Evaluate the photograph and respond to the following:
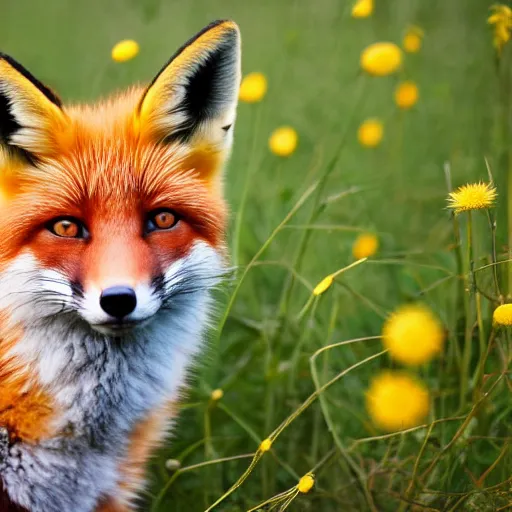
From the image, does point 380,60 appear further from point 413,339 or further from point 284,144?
point 413,339

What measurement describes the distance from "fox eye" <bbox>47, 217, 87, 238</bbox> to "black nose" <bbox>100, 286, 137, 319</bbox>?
23 centimetres

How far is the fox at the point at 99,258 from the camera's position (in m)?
1.93

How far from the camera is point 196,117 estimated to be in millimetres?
2225

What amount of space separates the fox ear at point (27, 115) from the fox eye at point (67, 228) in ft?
0.69

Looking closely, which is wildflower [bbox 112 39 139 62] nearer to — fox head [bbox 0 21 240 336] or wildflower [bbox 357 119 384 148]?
fox head [bbox 0 21 240 336]

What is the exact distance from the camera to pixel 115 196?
1.98 m

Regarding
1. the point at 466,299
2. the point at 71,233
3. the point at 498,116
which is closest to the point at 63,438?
the point at 71,233

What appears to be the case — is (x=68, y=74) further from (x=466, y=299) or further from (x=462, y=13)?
(x=466, y=299)

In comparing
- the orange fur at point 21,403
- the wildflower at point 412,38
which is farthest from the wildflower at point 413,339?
the wildflower at point 412,38

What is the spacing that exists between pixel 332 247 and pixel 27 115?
6.05 ft

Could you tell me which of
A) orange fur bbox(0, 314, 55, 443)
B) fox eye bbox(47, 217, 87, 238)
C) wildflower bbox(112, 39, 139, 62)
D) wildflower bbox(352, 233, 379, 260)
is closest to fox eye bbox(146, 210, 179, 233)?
fox eye bbox(47, 217, 87, 238)

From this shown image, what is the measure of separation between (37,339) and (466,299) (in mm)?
1335

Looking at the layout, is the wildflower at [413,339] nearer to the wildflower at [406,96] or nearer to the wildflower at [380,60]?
the wildflower at [380,60]

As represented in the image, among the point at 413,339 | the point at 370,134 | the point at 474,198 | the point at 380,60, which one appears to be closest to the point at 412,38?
the point at 370,134
